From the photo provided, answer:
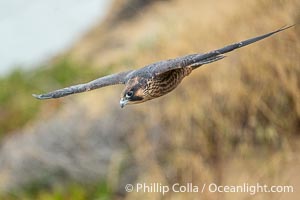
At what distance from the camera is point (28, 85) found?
11031 mm

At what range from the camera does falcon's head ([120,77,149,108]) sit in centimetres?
236

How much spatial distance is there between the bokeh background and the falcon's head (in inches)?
107

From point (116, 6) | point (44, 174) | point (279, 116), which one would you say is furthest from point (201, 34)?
point (116, 6)

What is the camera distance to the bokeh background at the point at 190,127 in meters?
5.49

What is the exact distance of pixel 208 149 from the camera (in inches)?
238

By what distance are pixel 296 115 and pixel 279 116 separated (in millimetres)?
163

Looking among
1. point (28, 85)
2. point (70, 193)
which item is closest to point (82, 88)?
point (70, 193)

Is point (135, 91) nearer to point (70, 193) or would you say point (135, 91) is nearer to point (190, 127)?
point (190, 127)

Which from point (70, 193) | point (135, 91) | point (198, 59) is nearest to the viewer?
point (198, 59)

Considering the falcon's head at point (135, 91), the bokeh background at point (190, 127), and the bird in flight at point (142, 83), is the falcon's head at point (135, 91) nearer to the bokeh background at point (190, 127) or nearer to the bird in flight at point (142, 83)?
the bird in flight at point (142, 83)

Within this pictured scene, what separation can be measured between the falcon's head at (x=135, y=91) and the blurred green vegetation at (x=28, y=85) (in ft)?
20.1

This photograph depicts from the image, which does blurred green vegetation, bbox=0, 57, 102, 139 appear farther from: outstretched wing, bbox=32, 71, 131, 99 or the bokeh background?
outstretched wing, bbox=32, 71, 131, 99

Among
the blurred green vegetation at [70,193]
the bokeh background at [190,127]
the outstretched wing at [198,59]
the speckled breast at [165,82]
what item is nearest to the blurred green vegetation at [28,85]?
the bokeh background at [190,127]

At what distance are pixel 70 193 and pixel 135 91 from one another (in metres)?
4.61
